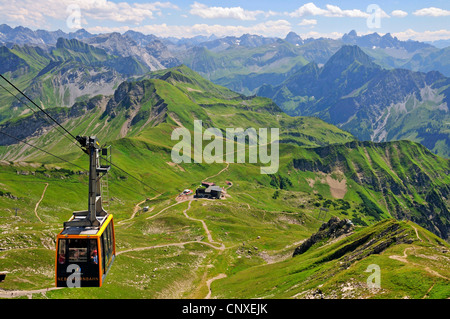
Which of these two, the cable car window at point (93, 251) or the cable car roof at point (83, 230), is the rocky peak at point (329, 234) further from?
the cable car window at point (93, 251)

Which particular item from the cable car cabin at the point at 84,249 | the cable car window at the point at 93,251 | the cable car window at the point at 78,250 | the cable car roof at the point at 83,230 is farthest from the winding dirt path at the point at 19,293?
the cable car window at the point at 93,251

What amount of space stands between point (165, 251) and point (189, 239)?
19.8 m

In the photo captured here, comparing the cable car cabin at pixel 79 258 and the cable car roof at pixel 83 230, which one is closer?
the cable car cabin at pixel 79 258

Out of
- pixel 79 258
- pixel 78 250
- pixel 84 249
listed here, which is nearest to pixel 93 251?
pixel 84 249

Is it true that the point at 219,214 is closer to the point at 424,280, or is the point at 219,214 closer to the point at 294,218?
the point at 294,218

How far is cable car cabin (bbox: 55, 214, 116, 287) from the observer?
127 ft

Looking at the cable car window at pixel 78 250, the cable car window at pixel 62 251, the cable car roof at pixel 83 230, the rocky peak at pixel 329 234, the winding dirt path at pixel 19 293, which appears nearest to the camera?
the cable car window at pixel 62 251

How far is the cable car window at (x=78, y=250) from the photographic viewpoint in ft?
127

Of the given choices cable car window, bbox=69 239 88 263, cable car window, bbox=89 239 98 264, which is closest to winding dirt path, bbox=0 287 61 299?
cable car window, bbox=69 239 88 263

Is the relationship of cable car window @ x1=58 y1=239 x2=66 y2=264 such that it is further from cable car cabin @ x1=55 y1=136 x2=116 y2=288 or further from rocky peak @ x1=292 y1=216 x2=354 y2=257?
rocky peak @ x1=292 y1=216 x2=354 y2=257

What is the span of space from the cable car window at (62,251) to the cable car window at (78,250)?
739mm

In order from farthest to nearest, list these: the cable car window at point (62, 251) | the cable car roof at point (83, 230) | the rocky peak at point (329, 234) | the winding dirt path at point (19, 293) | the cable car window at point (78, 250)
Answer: the rocky peak at point (329, 234), the winding dirt path at point (19, 293), the cable car roof at point (83, 230), the cable car window at point (78, 250), the cable car window at point (62, 251)
